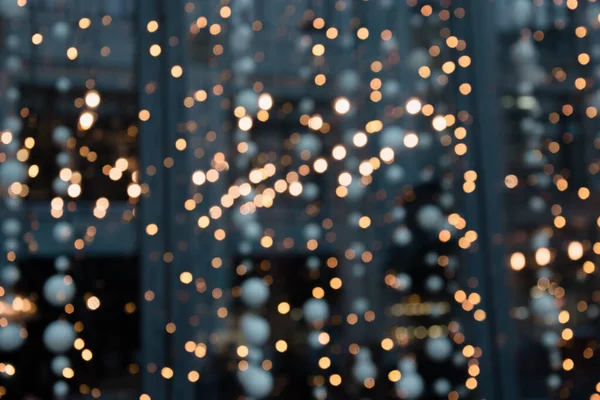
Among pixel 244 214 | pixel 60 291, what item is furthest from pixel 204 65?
pixel 60 291

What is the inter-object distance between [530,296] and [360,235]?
1.85 ft

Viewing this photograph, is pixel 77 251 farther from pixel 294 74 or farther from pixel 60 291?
pixel 294 74

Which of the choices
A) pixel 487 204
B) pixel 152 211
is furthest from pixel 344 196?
pixel 152 211

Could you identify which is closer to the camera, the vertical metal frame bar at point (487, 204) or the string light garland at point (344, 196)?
the string light garland at point (344, 196)

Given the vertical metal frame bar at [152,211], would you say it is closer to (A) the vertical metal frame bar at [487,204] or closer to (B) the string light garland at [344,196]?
(B) the string light garland at [344,196]

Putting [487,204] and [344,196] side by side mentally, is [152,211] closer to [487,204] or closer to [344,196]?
[344,196]

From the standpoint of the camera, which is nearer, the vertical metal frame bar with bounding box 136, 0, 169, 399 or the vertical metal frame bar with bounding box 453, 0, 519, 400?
the vertical metal frame bar with bounding box 136, 0, 169, 399

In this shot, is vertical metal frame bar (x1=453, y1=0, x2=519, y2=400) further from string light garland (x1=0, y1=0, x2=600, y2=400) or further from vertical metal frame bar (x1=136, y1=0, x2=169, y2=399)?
vertical metal frame bar (x1=136, y1=0, x2=169, y2=399)

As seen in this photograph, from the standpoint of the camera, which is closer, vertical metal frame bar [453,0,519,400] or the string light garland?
the string light garland

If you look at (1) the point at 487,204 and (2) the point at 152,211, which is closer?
(2) the point at 152,211

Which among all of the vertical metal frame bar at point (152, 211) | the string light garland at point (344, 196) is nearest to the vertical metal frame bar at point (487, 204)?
the string light garland at point (344, 196)

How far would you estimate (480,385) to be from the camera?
193 cm

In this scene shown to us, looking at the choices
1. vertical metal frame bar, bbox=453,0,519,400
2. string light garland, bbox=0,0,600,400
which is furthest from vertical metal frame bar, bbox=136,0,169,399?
vertical metal frame bar, bbox=453,0,519,400

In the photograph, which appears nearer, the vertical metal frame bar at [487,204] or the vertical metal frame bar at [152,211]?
the vertical metal frame bar at [152,211]
